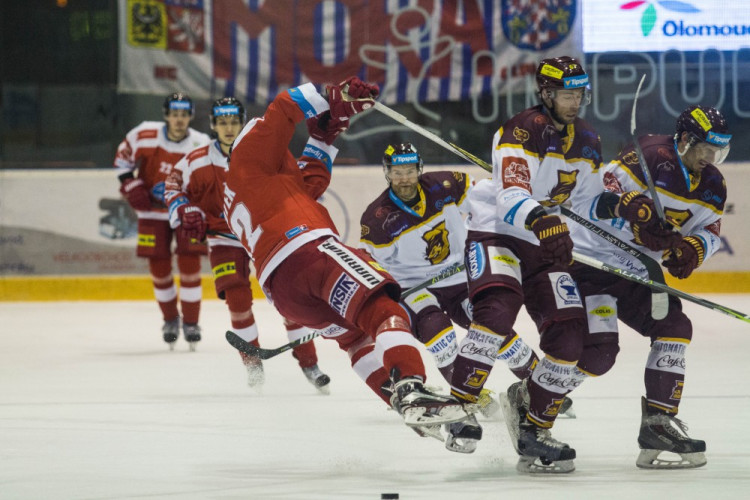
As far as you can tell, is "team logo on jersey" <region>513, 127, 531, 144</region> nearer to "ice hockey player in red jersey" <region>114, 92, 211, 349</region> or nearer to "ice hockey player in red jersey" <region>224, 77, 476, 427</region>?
"ice hockey player in red jersey" <region>224, 77, 476, 427</region>

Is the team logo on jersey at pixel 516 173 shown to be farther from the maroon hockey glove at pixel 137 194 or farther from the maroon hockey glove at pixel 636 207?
the maroon hockey glove at pixel 137 194

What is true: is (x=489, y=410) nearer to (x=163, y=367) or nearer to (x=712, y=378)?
(x=712, y=378)

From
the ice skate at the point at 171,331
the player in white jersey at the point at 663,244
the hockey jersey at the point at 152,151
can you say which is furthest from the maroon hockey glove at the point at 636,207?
the hockey jersey at the point at 152,151


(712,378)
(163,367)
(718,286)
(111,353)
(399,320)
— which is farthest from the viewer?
(718,286)

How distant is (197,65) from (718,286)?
4313mm

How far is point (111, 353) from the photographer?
22.1 ft

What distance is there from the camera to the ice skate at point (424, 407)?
10.4 ft

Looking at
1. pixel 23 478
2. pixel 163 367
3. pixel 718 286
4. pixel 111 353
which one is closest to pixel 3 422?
pixel 23 478

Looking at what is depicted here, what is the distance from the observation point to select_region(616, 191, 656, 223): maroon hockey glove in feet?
12.5

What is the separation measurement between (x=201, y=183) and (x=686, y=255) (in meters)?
2.96

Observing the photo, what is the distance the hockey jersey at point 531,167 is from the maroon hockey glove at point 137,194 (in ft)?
12.1

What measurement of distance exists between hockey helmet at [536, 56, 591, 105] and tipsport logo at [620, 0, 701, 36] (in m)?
5.60

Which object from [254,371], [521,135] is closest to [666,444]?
[521,135]

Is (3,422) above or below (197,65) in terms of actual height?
below
